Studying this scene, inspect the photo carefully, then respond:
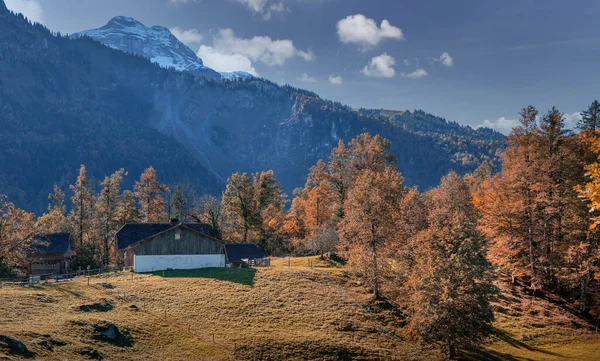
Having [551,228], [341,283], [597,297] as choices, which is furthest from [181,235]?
[597,297]

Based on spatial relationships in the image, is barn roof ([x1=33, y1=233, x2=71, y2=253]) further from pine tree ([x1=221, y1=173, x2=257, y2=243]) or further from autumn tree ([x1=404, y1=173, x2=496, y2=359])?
autumn tree ([x1=404, y1=173, x2=496, y2=359])

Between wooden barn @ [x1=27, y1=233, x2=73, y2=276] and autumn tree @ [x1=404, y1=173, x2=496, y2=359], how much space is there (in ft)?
186

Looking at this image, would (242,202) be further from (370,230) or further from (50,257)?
(370,230)

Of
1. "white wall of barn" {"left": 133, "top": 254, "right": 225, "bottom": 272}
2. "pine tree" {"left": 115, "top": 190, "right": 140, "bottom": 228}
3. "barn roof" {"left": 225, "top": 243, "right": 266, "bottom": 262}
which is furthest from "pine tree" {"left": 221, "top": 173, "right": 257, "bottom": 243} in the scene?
"white wall of barn" {"left": 133, "top": 254, "right": 225, "bottom": 272}

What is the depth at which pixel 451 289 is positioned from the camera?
119 ft

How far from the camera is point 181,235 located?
60.9m

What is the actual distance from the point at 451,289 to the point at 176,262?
1478 inches

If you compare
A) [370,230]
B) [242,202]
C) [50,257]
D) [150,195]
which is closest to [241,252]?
[242,202]

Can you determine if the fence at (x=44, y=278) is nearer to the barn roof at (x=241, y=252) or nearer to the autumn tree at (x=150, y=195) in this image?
the barn roof at (x=241, y=252)

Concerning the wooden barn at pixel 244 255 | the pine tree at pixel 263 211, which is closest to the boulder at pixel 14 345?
the wooden barn at pixel 244 255

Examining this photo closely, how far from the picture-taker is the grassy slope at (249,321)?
32.4 meters

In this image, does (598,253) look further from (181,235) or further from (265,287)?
(181,235)

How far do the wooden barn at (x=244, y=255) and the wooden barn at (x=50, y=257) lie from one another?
2542 cm

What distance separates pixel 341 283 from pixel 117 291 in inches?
968
